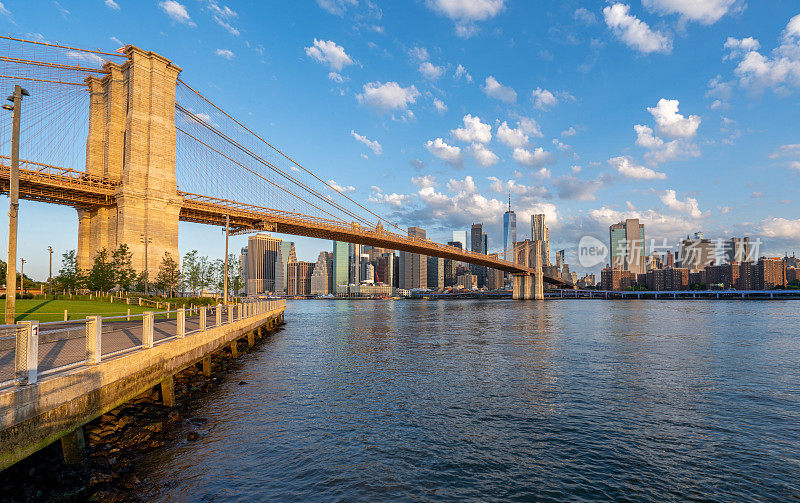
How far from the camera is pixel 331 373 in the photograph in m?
20.1

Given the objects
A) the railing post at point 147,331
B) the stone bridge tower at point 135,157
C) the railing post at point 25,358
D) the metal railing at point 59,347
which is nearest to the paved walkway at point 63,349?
the metal railing at point 59,347

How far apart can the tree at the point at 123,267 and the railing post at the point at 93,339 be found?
3694 centimetres

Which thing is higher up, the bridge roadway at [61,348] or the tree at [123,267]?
the tree at [123,267]

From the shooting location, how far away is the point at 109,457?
30.9ft

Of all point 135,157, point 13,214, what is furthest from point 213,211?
point 13,214

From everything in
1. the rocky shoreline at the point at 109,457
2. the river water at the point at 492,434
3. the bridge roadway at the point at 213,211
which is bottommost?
the river water at the point at 492,434

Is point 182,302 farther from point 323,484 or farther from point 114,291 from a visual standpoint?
point 323,484

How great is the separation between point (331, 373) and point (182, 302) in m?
27.3

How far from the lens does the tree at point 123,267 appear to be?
40406mm

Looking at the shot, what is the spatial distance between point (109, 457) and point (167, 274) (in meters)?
40.0

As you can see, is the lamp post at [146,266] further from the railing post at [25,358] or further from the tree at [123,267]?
the railing post at [25,358]

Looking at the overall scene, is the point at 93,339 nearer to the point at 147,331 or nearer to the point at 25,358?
the point at 25,358

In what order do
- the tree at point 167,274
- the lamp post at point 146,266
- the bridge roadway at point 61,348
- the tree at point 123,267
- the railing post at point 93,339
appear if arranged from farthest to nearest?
1. the tree at point 167,274
2. the lamp post at point 146,266
3. the tree at point 123,267
4. the bridge roadway at point 61,348
5. the railing post at point 93,339

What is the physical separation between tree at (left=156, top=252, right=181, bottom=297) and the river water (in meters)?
28.0
